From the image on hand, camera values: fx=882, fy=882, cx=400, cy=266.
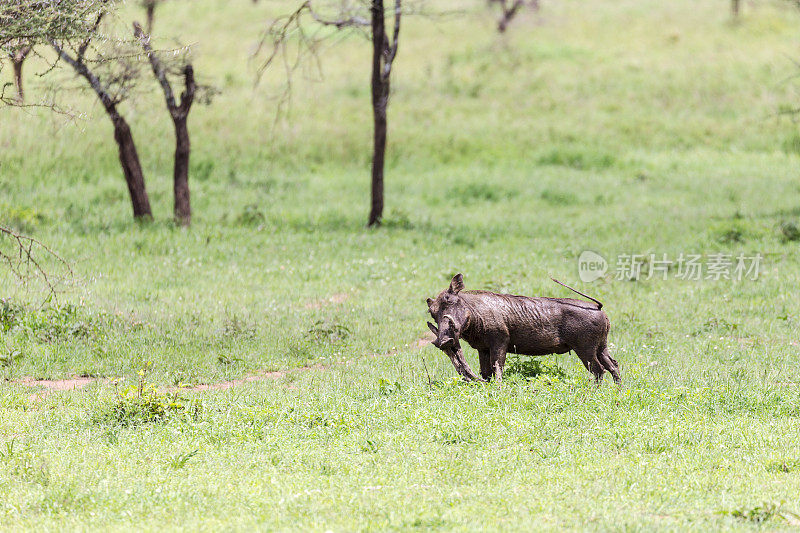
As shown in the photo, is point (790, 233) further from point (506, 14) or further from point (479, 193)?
point (506, 14)

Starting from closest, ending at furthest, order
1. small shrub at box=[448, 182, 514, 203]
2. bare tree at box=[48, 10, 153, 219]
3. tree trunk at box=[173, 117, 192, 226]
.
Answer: bare tree at box=[48, 10, 153, 219] < tree trunk at box=[173, 117, 192, 226] < small shrub at box=[448, 182, 514, 203]

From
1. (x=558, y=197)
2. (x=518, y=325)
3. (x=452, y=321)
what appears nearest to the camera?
(x=452, y=321)

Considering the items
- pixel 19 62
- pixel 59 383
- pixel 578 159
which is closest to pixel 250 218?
pixel 19 62

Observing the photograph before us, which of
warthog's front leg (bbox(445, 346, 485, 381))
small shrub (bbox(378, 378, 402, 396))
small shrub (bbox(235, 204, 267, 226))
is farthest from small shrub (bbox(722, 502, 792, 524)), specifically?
small shrub (bbox(235, 204, 267, 226))

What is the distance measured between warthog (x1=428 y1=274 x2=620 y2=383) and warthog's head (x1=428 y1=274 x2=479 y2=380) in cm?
1

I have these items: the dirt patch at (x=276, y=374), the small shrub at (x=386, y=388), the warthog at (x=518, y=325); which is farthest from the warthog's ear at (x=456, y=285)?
the dirt patch at (x=276, y=374)

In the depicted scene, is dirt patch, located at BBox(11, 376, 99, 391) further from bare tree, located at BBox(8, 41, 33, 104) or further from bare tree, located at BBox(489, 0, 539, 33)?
bare tree, located at BBox(489, 0, 539, 33)

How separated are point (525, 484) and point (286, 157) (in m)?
25.5

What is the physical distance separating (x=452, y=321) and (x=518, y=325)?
1.07 meters

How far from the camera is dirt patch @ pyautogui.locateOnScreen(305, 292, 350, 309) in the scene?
1594 centimetres

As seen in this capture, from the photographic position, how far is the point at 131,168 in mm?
22938

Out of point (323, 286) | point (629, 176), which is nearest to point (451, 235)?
point (323, 286)

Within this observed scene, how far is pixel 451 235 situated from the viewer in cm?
2217

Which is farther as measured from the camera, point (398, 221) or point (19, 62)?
point (398, 221)
